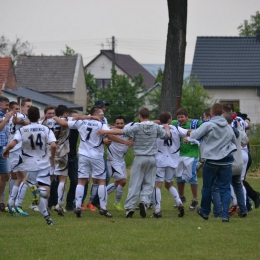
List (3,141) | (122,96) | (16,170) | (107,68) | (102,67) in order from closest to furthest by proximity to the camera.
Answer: (16,170)
(3,141)
(122,96)
(107,68)
(102,67)

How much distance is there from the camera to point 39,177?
12648mm

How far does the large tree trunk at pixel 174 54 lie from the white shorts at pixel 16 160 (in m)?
10.7

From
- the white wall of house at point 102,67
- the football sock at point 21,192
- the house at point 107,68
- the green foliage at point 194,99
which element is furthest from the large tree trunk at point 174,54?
the white wall of house at point 102,67

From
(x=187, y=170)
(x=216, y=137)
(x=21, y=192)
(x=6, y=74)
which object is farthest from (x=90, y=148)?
(x=6, y=74)

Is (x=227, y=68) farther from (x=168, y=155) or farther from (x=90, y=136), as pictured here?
(x=90, y=136)

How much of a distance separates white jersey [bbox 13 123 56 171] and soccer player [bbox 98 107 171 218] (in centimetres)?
130

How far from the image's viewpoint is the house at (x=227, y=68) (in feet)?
181

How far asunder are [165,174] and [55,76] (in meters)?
62.6

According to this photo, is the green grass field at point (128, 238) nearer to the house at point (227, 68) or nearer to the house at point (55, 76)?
the house at point (227, 68)

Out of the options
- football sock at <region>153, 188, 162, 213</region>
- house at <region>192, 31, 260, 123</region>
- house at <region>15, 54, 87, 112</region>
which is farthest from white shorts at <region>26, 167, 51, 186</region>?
house at <region>15, 54, 87, 112</region>

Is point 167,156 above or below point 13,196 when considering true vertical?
above

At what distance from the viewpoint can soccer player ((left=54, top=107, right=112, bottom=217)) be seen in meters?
13.9

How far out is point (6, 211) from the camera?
1498cm

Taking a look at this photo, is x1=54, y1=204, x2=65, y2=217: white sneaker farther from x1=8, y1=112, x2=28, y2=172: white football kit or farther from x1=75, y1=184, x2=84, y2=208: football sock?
x1=8, y1=112, x2=28, y2=172: white football kit
